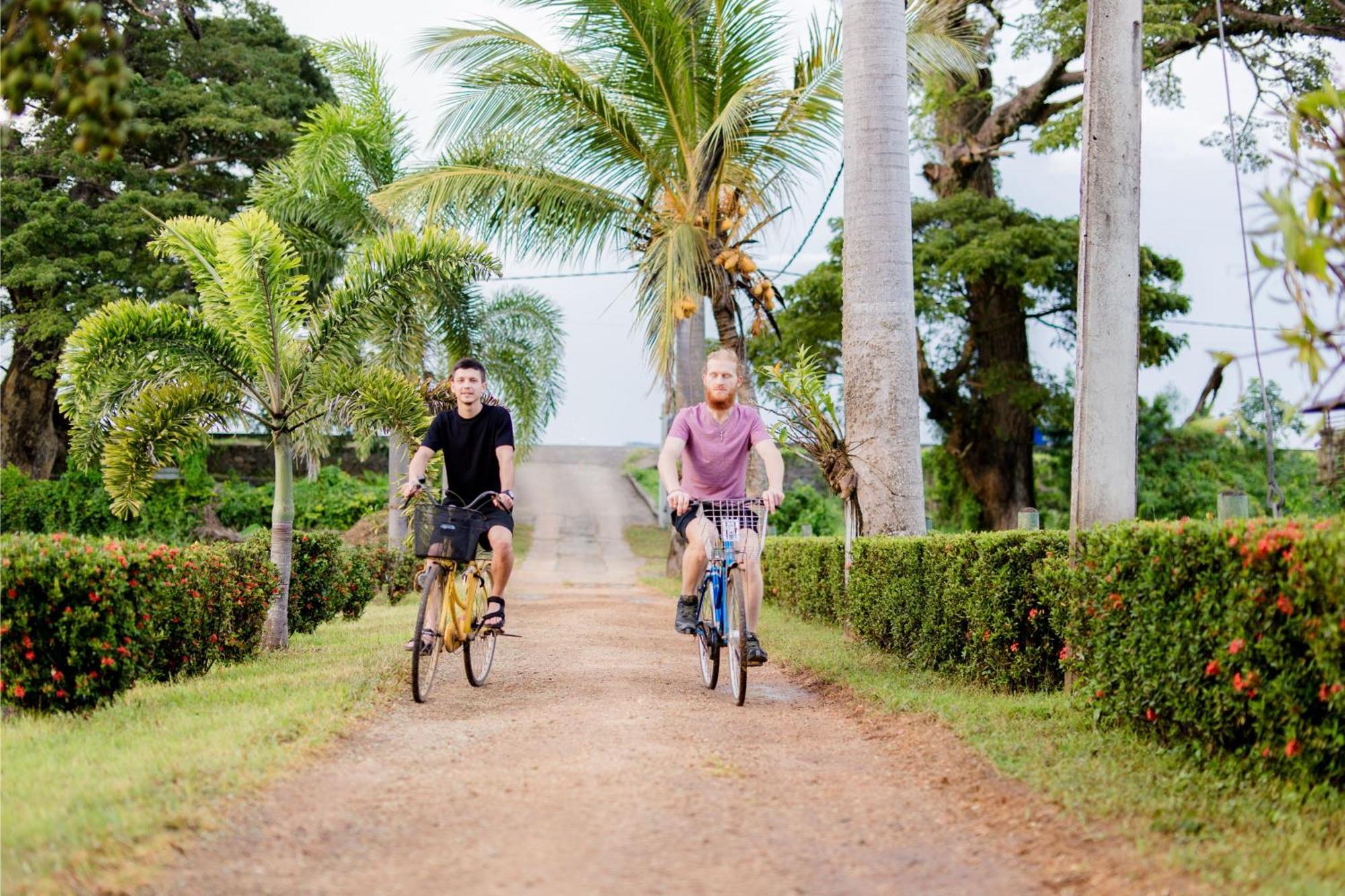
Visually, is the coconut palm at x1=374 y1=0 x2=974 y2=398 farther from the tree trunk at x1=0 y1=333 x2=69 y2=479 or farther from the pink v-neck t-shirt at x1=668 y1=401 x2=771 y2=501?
the tree trunk at x1=0 y1=333 x2=69 y2=479

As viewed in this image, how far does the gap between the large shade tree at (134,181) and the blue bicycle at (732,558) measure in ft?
69.7

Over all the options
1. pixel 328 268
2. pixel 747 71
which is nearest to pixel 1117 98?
pixel 747 71

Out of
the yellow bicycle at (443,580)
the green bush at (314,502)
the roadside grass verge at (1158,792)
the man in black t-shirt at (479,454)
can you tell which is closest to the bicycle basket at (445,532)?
the yellow bicycle at (443,580)

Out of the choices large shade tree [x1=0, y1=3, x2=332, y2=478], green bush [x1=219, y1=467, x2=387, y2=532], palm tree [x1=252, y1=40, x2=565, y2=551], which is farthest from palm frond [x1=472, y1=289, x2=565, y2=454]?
green bush [x1=219, y1=467, x2=387, y2=532]

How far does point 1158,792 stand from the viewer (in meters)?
4.98

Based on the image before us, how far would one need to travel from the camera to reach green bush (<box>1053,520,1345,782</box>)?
4.57 metres

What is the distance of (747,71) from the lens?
16094 mm

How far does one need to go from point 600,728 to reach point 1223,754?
9.33ft

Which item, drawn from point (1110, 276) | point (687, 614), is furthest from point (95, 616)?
point (1110, 276)

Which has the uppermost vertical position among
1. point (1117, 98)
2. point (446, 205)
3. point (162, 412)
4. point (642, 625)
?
point (446, 205)

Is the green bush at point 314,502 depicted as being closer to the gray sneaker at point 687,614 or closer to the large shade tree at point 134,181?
the large shade tree at point 134,181

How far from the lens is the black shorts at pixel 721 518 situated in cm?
745

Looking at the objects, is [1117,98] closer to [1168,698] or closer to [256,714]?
[1168,698]

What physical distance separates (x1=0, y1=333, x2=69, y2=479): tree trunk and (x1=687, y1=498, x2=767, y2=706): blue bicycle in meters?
26.0
